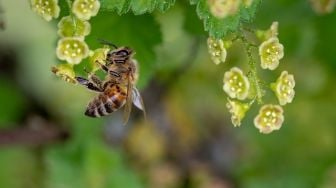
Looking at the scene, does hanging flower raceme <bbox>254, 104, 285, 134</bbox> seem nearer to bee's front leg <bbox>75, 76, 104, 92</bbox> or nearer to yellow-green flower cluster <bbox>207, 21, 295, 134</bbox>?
yellow-green flower cluster <bbox>207, 21, 295, 134</bbox>

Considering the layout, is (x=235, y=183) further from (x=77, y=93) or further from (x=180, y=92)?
(x=77, y=93)

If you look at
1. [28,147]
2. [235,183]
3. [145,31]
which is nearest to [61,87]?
[28,147]

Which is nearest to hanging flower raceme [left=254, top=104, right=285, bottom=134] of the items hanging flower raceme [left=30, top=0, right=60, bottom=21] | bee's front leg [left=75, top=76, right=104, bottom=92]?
bee's front leg [left=75, top=76, right=104, bottom=92]

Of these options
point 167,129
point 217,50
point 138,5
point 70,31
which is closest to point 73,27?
point 70,31

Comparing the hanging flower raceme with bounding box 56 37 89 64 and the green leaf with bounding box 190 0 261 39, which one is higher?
the green leaf with bounding box 190 0 261 39

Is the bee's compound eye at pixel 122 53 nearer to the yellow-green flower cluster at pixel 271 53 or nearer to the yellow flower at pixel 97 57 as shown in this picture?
the yellow flower at pixel 97 57

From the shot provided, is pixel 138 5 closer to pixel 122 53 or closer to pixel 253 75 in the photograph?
pixel 122 53

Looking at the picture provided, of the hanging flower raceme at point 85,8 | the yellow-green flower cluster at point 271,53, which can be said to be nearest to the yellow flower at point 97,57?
the hanging flower raceme at point 85,8
